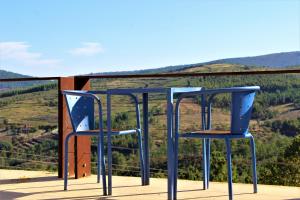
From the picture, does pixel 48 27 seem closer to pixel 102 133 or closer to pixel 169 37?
pixel 169 37

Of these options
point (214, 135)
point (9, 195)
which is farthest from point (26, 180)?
point (214, 135)

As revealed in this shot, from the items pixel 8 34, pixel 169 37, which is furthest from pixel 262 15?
pixel 8 34

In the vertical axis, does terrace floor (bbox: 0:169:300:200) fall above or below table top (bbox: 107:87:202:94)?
below

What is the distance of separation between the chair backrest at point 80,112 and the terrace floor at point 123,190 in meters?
0.47

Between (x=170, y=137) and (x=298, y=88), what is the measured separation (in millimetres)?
16562

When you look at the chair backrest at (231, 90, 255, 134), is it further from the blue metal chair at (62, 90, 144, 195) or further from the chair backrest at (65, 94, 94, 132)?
the chair backrest at (65, 94, 94, 132)

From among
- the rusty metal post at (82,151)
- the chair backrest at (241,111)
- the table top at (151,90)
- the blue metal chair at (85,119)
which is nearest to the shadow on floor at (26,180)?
the rusty metal post at (82,151)

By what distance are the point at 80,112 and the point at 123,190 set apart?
679 millimetres

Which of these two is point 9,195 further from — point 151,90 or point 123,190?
point 151,90

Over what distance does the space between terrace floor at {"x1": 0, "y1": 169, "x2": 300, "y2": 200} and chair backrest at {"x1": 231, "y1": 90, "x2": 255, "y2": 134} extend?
21.4 inches

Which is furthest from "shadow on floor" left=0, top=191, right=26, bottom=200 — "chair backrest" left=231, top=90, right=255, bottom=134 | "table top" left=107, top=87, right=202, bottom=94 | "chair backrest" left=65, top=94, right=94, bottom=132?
"chair backrest" left=231, top=90, right=255, bottom=134

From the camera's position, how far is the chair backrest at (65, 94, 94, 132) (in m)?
3.93

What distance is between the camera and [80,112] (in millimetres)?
4035

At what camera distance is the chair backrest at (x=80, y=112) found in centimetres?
393
